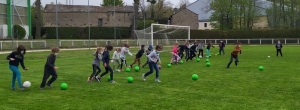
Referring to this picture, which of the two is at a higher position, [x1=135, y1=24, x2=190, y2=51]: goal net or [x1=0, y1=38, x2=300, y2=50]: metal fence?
[x1=135, y1=24, x2=190, y2=51]: goal net

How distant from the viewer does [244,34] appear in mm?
61562

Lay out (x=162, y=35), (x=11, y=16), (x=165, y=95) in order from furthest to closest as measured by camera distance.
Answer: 1. (x=11, y=16)
2. (x=162, y=35)
3. (x=165, y=95)

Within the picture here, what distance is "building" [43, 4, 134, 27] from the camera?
70.2 m

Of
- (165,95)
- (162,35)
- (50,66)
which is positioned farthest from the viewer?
(162,35)

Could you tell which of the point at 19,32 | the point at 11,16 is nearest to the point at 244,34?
the point at 19,32

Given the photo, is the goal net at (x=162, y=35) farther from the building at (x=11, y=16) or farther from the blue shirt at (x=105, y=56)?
the blue shirt at (x=105, y=56)

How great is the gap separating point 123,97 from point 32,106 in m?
2.52

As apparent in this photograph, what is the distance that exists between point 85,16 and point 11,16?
82.9 feet


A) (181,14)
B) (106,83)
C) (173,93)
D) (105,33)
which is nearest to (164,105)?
(173,93)

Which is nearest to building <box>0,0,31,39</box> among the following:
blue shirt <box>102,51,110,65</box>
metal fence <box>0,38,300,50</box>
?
metal fence <box>0,38,300,50</box>

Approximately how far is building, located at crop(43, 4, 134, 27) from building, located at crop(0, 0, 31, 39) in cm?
1728

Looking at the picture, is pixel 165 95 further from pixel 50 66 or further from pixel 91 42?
pixel 91 42

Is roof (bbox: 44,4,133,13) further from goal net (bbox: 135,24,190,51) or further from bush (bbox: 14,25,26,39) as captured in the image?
goal net (bbox: 135,24,190,51)

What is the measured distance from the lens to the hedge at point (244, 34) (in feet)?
196
